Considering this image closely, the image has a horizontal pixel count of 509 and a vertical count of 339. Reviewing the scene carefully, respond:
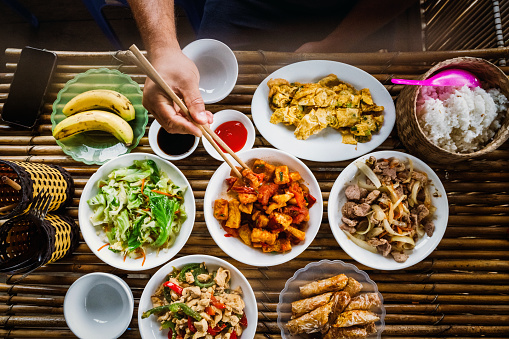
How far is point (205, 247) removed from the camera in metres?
2.34

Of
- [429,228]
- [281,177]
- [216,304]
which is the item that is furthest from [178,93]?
[429,228]

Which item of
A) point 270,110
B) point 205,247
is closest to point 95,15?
point 270,110

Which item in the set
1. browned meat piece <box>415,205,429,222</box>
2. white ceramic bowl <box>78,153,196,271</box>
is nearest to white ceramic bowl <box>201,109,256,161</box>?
white ceramic bowl <box>78,153,196,271</box>

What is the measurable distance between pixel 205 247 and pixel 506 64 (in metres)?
2.84

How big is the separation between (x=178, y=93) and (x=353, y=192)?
4.51 feet

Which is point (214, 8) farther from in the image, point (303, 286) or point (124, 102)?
point (303, 286)

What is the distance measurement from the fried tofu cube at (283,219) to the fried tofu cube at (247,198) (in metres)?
0.16

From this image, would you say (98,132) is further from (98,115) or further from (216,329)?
(216,329)

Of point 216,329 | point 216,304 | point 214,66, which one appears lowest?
point 216,329

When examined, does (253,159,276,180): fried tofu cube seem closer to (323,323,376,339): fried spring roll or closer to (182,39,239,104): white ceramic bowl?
(182,39,239,104): white ceramic bowl

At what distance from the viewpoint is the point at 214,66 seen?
2.49m

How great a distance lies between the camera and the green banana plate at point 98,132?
2.32m

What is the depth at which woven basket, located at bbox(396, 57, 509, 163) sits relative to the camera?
1992 mm

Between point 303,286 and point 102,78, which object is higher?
point 102,78
